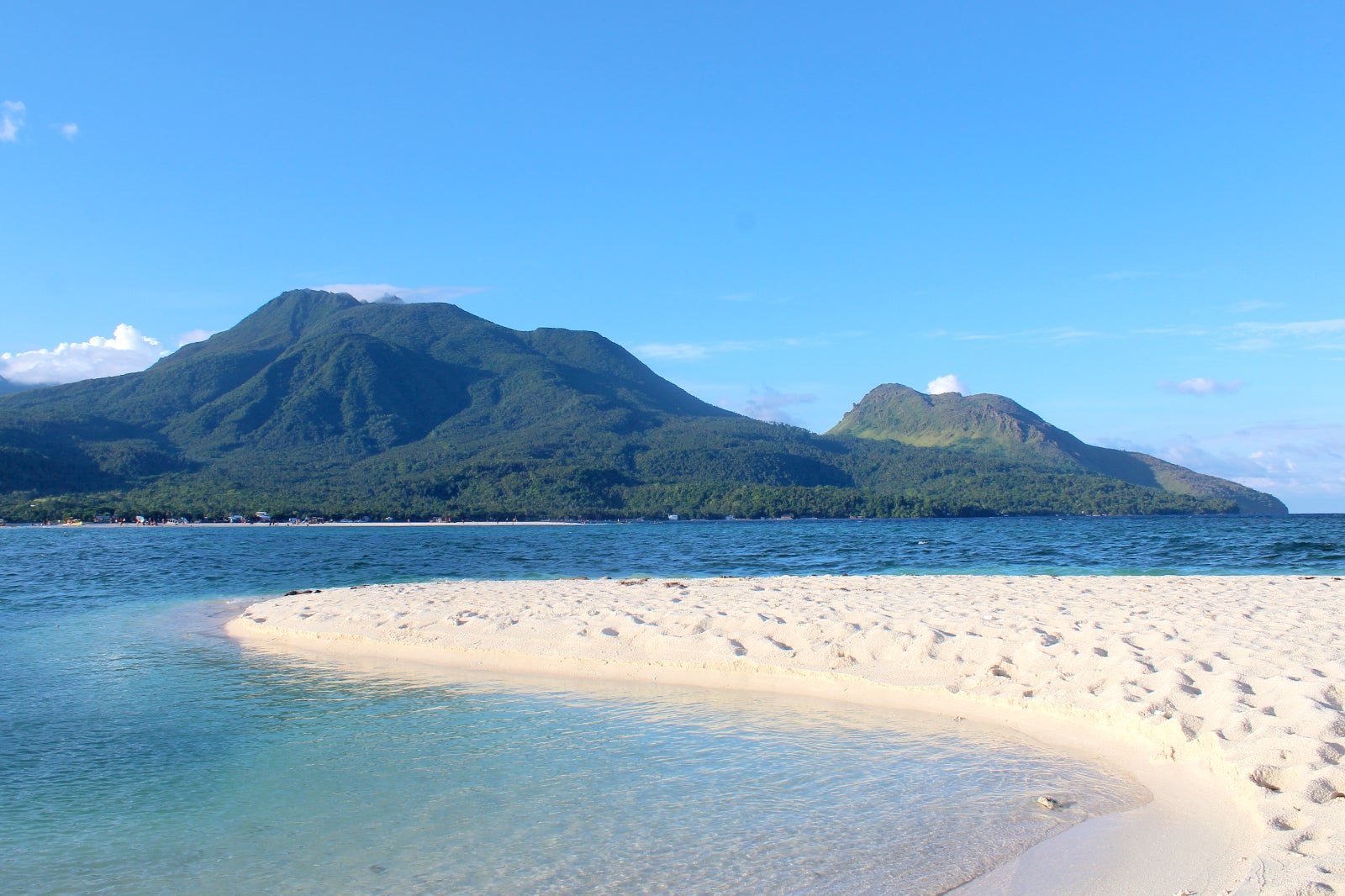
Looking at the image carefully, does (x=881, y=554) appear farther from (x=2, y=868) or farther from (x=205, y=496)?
(x=205, y=496)

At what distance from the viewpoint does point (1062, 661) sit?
432 inches

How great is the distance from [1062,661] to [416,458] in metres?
150

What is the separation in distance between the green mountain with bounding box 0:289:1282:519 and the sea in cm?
11115

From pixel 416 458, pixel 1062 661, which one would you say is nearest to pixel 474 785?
pixel 1062 661

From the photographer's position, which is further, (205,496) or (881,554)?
(205,496)

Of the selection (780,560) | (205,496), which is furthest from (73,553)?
(205,496)

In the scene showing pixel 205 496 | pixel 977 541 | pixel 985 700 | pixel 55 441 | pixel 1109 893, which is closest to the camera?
pixel 1109 893

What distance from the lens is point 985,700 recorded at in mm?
10312

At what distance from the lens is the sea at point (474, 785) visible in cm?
600

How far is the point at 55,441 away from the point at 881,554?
453 feet

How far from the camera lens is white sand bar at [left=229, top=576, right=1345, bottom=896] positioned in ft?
19.5

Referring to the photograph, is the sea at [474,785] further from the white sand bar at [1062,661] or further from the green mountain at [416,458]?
the green mountain at [416,458]

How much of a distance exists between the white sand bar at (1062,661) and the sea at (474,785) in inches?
25.3

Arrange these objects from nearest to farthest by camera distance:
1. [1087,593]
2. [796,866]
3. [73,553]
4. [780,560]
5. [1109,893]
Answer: [1109,893] < [796,866] < [1087,593] < [780,560] < [73,553]
